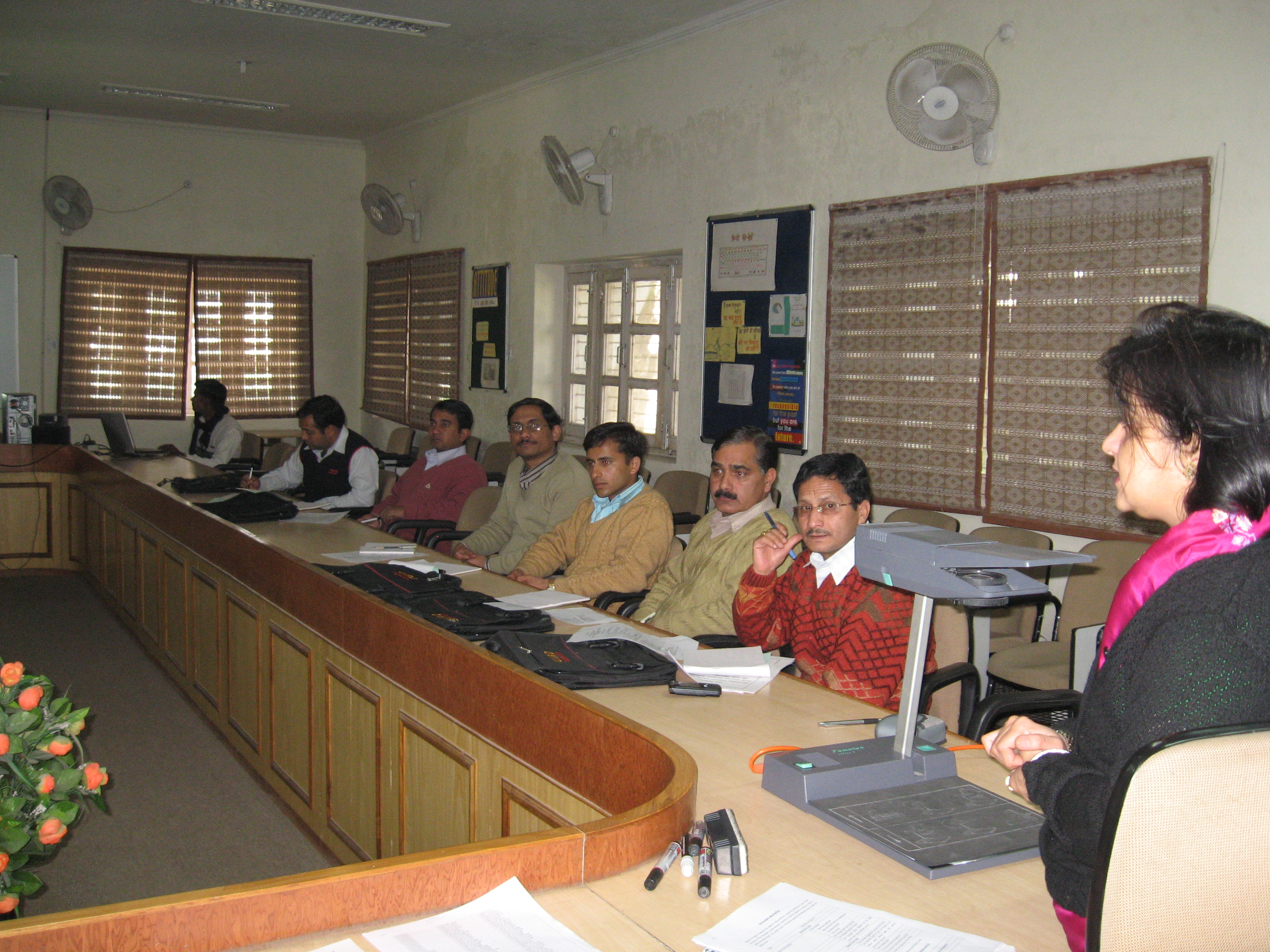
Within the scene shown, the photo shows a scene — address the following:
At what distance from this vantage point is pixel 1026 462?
4309 millimetres

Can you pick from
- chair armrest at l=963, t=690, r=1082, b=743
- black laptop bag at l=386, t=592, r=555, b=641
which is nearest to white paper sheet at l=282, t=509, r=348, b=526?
black laptop bag at l=386, t=592, r=555, b=641

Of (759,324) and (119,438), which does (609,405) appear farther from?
(119,438)

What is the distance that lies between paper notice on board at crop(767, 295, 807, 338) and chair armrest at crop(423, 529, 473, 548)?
6.11 ft

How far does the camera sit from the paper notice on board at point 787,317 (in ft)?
17.4

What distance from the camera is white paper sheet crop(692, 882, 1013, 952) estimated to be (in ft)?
4.00

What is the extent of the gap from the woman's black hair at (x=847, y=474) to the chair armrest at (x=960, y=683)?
51 centimetres

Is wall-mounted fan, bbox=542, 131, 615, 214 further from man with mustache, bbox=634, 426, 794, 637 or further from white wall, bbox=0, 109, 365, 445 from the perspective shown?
white wall, bbox=0, 109, 365, 445

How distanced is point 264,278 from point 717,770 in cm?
901

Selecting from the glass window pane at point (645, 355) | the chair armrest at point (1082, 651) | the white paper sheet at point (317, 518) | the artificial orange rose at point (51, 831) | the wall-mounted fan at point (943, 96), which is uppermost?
the wall-mounted fan at point (943, 96)

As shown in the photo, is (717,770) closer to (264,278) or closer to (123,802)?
(123,802)

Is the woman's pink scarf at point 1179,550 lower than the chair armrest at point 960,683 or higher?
higher

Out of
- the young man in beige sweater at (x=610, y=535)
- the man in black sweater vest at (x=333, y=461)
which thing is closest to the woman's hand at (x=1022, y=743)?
the young man in beige sweater at (x=610, y=535)

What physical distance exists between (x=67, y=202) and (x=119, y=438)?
2.62 meters

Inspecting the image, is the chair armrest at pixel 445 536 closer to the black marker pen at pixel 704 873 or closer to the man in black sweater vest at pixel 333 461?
the man in black sweater vest at pixel 333 461
